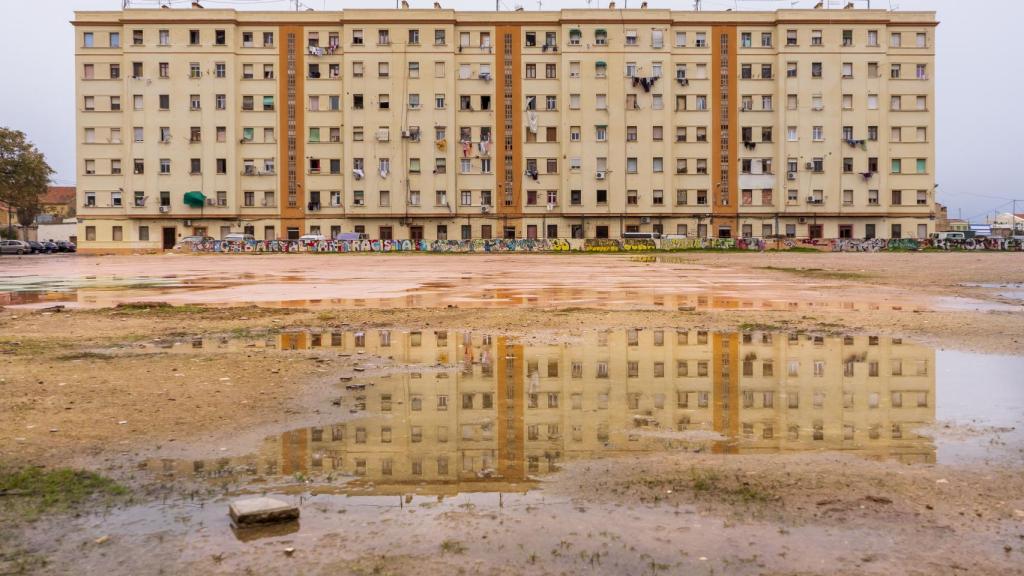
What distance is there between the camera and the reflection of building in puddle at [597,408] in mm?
6023

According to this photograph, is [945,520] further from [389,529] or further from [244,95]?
[244,95]

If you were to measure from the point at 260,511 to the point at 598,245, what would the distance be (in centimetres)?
7663

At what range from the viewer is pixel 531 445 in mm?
6395

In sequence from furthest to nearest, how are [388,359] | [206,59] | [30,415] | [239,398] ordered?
[206,59] < [388,359] < [239,398] < [30,415]

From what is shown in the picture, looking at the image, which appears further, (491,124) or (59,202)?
(59,202)

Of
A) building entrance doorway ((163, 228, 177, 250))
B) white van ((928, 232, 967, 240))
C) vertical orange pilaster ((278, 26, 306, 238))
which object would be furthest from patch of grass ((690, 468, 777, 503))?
white van ((928, 232, 967, 240))

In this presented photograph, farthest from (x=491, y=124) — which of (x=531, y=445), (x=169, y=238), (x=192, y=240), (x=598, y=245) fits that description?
(x=531, y=445)

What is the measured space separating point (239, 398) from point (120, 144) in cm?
8528

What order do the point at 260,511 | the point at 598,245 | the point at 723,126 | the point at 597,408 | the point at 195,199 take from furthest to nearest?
the point at 723,126
the point at 195,199
the point at 598,245
the point at 597,408
the point at 260,511

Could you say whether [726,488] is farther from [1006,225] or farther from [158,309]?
[1006,225]

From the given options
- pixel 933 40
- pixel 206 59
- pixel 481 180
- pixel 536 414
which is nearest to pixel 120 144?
pixel 206 59

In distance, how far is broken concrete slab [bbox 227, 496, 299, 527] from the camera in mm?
4637

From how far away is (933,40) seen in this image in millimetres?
86125

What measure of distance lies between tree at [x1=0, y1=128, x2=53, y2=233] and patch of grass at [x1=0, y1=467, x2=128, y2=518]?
94945 mm
